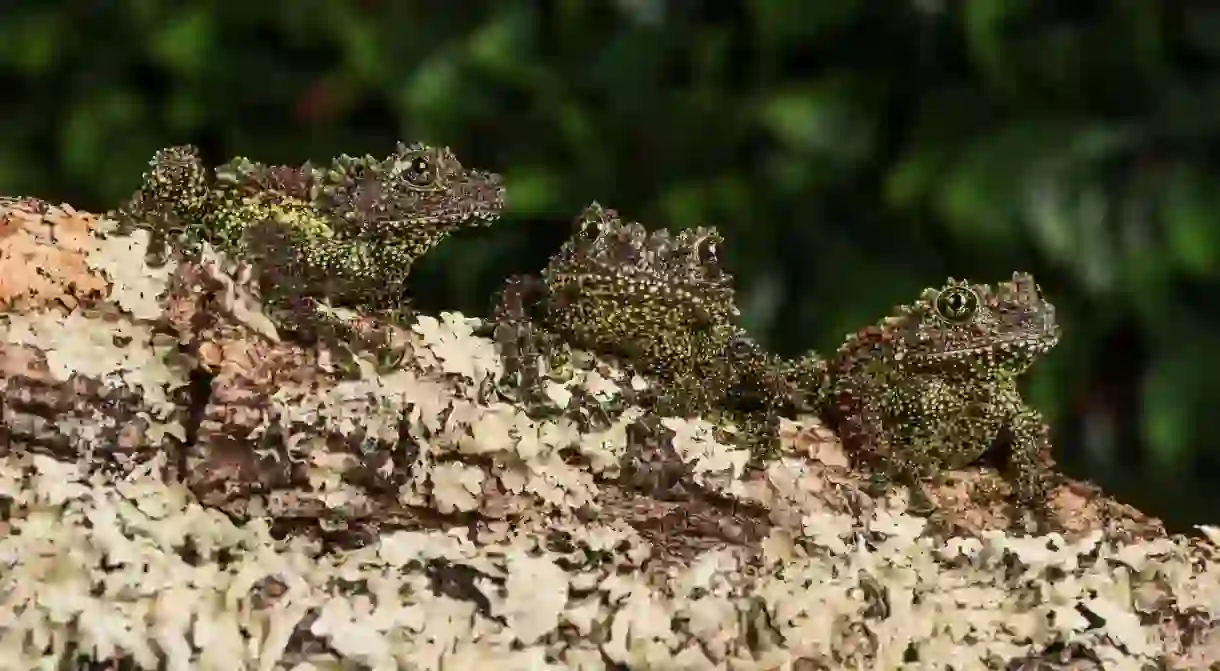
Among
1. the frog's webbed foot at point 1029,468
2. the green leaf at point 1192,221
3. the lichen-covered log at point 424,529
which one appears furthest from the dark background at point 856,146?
the lichen-covered log at point 424,529

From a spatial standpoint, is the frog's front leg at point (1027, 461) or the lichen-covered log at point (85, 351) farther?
the frog's front leg at point (1027, 461)

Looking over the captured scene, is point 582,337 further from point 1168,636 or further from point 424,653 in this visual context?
point 1168,636

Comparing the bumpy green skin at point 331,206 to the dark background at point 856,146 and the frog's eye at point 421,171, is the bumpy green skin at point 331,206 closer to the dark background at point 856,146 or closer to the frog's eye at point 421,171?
the frog's eye at point 421,171

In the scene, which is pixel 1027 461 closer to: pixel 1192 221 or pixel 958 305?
pixel 958 305

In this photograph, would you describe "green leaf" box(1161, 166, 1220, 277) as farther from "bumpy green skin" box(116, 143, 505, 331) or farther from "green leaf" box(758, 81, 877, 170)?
"bumpy green skin" box(116, 143, 505, 331)

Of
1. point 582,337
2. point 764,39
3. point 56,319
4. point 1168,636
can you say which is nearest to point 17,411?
point 56,319

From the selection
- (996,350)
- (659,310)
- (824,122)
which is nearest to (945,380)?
(996,350)

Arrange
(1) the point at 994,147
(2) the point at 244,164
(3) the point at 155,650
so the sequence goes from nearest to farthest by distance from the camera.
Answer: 1. (3) the point at 155,650
2. (2) the point at 244,164
3. (1) the point at 994,147
